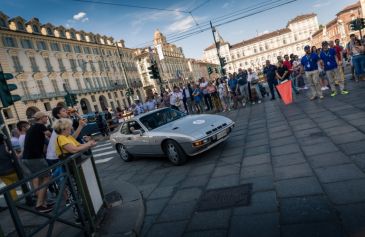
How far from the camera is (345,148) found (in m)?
4.95

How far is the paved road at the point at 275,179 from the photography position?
10.7ft

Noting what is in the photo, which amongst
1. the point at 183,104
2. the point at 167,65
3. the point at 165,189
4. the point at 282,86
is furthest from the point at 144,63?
the point at 165,189

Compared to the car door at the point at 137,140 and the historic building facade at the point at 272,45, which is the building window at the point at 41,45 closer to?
the car door at the point at 137,140

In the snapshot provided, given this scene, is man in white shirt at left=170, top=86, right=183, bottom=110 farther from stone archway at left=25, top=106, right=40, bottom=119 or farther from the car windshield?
stone archway at left=25, top=106, right=40, bottom=119

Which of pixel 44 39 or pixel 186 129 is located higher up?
pixel 44 39

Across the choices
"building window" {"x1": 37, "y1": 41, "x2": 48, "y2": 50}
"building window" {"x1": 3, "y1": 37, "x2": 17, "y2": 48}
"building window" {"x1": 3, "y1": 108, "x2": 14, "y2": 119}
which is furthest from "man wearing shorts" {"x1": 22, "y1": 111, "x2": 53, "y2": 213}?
"building window" {"x1": 37, "y1": 41, "x2": 48, "y2": 50}

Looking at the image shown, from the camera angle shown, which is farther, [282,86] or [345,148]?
[282,86]

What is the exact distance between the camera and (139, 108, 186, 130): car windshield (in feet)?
24.9

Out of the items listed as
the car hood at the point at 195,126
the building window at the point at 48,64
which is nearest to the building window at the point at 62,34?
the building window at the point at 48,64

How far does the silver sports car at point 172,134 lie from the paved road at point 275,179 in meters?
0.35

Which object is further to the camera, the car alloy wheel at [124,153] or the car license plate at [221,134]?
the car alloy wheel at [124,153]

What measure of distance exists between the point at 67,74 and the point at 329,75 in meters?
47.8

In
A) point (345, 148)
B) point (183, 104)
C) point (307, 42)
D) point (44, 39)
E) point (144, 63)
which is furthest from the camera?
point (307, 42)

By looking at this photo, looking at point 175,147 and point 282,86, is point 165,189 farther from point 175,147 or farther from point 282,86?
point 282,86
